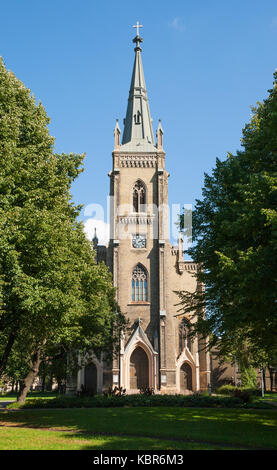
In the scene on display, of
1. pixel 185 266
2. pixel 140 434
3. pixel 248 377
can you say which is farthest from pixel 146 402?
pixel 185 266

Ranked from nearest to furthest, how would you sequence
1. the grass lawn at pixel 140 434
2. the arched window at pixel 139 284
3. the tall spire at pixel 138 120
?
the grass lawn at pixel 140 434 < the arched window at pixel 139 284 < the tall spire at pixel 138 120

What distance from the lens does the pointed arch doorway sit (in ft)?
144

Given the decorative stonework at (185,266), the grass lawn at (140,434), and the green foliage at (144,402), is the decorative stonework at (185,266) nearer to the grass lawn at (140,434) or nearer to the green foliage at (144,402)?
the green foliage at (144,402)

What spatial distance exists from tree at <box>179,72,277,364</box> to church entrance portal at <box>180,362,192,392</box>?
83.3 ft

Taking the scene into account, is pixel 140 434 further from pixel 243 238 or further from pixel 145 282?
pixel 145 282

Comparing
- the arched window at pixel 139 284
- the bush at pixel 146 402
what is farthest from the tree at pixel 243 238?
the arched window at pixel 139 284

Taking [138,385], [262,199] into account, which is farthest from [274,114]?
[138,385]

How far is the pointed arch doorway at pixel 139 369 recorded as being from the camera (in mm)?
43781

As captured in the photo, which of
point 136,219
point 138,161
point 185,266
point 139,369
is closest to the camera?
point 139,369

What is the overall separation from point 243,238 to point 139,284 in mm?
31075

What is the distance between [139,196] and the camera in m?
49.7

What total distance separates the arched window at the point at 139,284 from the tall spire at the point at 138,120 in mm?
14336
